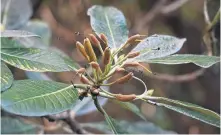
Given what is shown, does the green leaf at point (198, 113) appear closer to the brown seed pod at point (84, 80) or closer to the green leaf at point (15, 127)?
the brown seed pod at point (84, 80)

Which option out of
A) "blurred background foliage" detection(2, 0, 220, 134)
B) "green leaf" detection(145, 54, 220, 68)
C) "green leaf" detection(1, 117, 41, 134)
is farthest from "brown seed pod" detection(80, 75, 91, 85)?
"blurred background foliage" detection(2, 0, 220, 134)

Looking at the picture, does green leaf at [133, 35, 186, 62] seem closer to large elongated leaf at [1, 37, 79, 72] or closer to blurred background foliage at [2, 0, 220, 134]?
large elongated leaf at [1, 37, 79, 72]

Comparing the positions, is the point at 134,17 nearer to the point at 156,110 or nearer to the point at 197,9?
the point at 197,9

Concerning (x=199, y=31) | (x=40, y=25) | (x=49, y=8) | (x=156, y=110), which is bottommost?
(x=156, y=110)

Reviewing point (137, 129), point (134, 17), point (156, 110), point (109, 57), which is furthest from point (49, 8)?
point (109, 57)

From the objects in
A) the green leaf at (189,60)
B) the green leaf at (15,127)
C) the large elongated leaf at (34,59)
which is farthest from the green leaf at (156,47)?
the green leaf at (15,127)

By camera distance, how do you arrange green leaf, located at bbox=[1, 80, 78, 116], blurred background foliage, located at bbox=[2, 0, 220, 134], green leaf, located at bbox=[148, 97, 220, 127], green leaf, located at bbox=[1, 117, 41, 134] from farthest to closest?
blurred background foliage, located at bbox=[2, 0, 220, 134] → green leaf, located at bbox=[1, 117, 41, 134] → green leaf, located at bbox=[148, 97, 220, 127] → green leaf, located at bbox=[1, 80, 78, 116]
